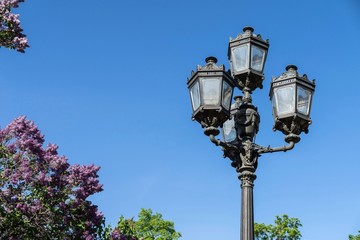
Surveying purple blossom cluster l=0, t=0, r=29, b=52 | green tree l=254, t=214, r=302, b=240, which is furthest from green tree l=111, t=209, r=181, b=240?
purple blossom cluster l=0, t=0, r=29, b=52

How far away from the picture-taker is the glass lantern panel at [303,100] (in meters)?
6.59

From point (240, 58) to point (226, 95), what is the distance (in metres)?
0.89

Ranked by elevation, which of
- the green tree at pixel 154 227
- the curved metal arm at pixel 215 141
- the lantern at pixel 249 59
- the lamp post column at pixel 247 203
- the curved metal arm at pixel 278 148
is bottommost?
the lamp post column at pixel 247 203

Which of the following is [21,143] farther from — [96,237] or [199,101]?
[199,101]

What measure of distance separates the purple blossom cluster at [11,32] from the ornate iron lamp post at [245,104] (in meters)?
3.03

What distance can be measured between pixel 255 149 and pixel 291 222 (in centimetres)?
3999

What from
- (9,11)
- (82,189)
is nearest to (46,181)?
(82,189)

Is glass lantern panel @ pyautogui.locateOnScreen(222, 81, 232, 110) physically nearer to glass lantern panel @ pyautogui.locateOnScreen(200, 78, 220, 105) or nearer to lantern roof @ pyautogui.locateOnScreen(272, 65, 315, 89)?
glass lantern panel @ pyautogui.locateOnScreen(200, 78, 220, 105)

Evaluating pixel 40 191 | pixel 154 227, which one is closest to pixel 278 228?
pixel 154 227

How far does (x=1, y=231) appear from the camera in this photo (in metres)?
12.5

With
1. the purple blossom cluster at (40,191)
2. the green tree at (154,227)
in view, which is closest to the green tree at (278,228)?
the green tree at (154,227)

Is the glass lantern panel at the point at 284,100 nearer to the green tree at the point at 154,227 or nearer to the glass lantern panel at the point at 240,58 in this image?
the glass lantern panel at the point at 240,58

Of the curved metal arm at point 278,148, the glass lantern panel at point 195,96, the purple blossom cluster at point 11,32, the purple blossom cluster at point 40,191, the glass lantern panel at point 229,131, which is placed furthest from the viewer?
the purple blossom cluster at point 40,191

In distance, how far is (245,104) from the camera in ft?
Result: 22.1
